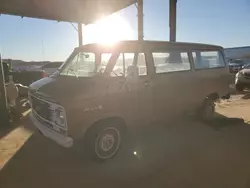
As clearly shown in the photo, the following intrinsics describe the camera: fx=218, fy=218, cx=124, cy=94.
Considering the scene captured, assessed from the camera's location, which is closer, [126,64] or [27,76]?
[126,64]

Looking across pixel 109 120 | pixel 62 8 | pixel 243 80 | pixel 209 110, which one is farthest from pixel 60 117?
pixel 243 80

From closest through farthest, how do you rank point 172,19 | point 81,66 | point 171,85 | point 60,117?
point 60,117, point 81,66, point 171,85, point 172,19

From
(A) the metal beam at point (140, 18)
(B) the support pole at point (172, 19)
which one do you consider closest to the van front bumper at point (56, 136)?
(A) the metal beam at point (140, 18)

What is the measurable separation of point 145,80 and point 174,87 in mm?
1006

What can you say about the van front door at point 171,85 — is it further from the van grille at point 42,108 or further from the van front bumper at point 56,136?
the van grille at point 42,108

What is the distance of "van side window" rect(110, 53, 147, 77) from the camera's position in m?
4.07

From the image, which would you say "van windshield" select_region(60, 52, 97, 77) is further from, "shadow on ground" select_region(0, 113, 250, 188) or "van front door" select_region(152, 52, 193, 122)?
"shadow on ground" select_region(0, 113, 250, 188)

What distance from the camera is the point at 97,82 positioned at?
152 inches

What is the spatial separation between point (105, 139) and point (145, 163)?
88 centimetres

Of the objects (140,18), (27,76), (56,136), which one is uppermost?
(140,18)

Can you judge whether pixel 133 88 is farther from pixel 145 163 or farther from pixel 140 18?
pixel 140 18

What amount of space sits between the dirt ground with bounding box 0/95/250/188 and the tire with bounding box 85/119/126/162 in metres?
0.18

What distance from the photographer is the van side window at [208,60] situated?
5.75m

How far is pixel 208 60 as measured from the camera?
6.13 metres
